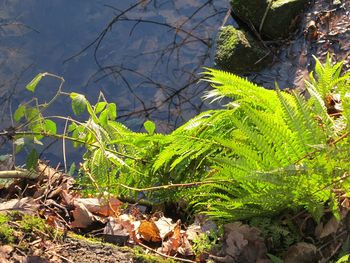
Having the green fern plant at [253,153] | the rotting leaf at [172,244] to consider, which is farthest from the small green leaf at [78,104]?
the rotting leaf at [172,244]

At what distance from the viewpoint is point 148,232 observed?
79.5 inches

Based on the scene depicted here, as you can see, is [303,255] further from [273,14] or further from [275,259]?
[273,14]

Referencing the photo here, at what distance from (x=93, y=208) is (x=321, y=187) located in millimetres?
951

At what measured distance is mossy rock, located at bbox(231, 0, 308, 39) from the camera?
415cm

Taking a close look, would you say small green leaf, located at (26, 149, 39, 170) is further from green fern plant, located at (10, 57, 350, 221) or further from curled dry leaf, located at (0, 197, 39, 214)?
curled dry leaf, located at (0, 197, 39, 214)

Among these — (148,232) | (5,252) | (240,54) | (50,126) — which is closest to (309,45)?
(240,54)

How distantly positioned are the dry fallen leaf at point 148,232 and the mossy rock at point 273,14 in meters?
2.62

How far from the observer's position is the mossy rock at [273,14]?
4152mm

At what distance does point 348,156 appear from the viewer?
1.64 meters

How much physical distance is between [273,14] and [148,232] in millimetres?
2709

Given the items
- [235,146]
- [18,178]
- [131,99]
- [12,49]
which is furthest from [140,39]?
[235,146]

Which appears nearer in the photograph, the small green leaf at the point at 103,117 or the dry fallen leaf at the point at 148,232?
the dry fallen leaf at the point at 148,232

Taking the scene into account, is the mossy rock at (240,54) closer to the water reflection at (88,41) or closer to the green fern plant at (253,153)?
the green fern plant at (253,153)

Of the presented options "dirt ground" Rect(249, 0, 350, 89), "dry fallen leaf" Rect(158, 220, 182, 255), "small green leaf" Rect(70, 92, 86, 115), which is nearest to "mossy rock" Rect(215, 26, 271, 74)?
"dirt ground" Rect(249, 0, 350, 89)
